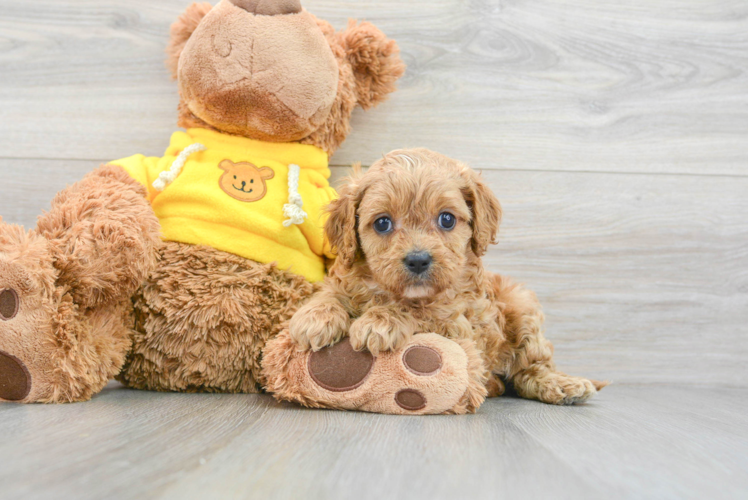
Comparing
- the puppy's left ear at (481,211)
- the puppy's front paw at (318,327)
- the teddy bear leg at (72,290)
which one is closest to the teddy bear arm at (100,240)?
the teddy bear leg at (72,290)

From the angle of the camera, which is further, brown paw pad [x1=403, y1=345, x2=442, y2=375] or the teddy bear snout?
the teddy bear snout

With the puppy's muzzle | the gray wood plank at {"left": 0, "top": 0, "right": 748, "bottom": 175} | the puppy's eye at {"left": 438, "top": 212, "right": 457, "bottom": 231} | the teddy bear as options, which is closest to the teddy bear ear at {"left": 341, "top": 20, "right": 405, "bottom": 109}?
the teddy bear

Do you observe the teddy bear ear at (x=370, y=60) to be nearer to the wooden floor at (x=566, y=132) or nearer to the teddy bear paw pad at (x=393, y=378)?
the wooden floor at (x=566, y=132)

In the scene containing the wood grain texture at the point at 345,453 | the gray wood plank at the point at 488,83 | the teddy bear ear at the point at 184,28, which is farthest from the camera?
the gray wood plank at the point at 488,83

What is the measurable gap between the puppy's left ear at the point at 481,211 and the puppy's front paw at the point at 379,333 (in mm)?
339

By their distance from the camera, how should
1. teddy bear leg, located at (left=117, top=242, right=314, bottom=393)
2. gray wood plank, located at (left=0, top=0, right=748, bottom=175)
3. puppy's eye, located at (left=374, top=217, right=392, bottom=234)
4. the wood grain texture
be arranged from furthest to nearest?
gray wood plank, located at (left=0, top=0, right=748, bottom=175), teddy bear leg, located at (left=117, top=242, right=314, bottom=393), puppy's eye, located at (left=374, top=217, right=392, bottom=234), the wood grain texture

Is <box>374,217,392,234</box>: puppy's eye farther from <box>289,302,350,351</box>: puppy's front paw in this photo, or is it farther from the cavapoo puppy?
<box>289,302,350,351</box>: puppy's front paw

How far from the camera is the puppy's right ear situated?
Result: 159 cm

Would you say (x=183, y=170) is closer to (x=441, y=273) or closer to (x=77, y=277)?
(x=77, y=277)

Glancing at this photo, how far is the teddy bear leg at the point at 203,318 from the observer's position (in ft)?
5.39

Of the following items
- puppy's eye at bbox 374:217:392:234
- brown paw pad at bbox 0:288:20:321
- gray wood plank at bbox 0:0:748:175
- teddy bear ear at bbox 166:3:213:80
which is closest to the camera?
brown paw pad at bbox 0:288:20:321

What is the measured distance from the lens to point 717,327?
2.28 meters

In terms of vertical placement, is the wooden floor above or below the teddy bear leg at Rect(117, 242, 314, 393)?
above

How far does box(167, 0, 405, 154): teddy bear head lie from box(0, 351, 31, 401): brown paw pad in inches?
34.5
